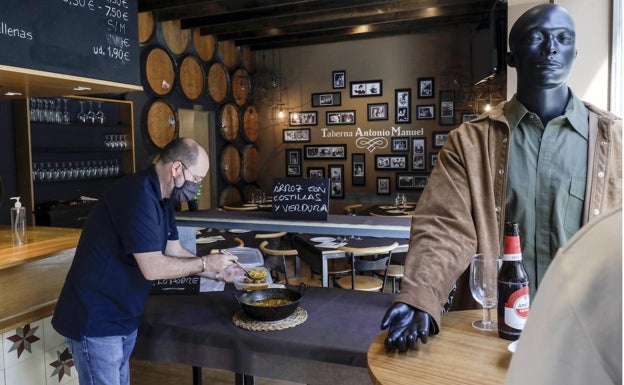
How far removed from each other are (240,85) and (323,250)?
19.1 ft

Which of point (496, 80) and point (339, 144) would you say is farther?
point (339, 144)

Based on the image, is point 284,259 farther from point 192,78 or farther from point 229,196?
point 229,196

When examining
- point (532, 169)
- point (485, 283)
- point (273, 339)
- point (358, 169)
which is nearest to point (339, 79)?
point (358, 169)

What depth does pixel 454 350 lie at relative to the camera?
4.13ft

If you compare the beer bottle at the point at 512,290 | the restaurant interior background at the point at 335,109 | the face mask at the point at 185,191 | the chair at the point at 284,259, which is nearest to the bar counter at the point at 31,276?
the face mask at the point at 185,191

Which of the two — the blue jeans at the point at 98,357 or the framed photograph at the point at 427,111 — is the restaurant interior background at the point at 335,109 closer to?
the framed photograph at the point at 427,111

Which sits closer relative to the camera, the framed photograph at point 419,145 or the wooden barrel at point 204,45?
the wooden barrel at point 204,45

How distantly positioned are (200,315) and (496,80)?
7032 millimetres

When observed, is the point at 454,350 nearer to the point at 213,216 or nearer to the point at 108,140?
the point at 213,216

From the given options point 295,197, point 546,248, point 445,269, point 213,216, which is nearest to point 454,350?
point 445,269

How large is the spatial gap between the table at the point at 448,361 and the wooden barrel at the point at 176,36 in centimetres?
696

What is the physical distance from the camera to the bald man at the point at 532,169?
1.48 m

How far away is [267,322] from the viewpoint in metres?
2.11

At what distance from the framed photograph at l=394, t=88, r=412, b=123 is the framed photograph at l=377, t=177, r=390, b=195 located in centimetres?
106
